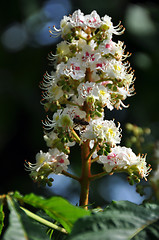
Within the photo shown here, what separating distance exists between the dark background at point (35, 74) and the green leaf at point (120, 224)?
3.10 metres

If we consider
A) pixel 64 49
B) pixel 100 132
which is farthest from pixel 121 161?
pixel 64 49

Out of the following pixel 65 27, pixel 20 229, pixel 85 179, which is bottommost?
pixel 20 229

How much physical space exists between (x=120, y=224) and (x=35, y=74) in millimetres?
4133

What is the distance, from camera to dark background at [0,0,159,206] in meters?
4.19

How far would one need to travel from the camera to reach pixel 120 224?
40.1 inches

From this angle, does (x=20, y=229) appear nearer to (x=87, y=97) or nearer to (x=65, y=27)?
(x=87, y=97)

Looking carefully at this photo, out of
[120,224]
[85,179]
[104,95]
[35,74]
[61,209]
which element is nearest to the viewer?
[120,224]

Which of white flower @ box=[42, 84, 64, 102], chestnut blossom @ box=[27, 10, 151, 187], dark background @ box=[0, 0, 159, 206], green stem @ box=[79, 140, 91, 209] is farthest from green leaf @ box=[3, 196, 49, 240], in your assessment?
dark background @ box=[0, 0, 159, 206]

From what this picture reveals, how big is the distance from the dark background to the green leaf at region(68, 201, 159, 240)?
310 centimetres

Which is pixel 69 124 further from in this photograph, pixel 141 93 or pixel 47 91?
pixel 141 93

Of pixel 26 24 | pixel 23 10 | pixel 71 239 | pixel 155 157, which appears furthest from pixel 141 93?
pixel 71 239

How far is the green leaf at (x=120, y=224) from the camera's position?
3.17 feet

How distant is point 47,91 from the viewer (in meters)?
1.76

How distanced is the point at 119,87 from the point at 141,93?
8.99ft
